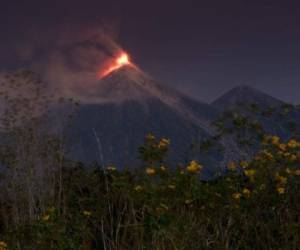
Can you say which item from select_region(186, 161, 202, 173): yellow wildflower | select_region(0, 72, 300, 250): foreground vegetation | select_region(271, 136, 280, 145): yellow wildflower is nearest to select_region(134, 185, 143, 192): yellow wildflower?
select_region(0, 72, 300, 250): foreground vegetation

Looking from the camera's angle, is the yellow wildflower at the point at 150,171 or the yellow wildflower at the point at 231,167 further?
the yellow wildflower at the point at 231,167

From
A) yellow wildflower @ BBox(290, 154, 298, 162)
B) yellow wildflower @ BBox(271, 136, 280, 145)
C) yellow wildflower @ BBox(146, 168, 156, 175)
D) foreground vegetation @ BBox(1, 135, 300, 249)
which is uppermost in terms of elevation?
yellow wildflower @ BBox(271, 136, 280, 145)

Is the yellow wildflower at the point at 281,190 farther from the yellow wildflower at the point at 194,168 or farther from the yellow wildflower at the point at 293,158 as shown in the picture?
the yellow wildflower at the point at 194,168

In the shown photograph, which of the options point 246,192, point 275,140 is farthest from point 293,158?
point 246,192

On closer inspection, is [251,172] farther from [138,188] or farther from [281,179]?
[138,188]

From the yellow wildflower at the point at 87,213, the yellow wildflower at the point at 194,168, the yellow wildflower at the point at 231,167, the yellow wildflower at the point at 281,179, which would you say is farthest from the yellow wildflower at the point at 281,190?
the yellow wildflower at the point at 87,213

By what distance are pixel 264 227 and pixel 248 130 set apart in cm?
415

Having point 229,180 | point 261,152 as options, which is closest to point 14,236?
point 229,180

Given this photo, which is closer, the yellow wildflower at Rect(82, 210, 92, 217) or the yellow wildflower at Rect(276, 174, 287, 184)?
the yellow wildflower at Rect(276, 174, 287, 184)

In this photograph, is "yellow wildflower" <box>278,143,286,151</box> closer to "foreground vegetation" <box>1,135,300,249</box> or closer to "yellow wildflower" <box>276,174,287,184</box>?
"foreground vegetation" <box>1,135,300,249</box>

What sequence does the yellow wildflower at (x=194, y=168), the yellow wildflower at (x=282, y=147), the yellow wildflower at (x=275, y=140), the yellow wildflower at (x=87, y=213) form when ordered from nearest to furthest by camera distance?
the yellow wildflower at (x=194, y=168), the yellow wildflower at (x=87, y=213), the yellow wildflower at (x=282, y=147), the yellow wildflower at (x=275, y=140)

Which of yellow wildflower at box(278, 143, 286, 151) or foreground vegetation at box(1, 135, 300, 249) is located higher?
yellow wildflower at box(278, 143, 286, 151)

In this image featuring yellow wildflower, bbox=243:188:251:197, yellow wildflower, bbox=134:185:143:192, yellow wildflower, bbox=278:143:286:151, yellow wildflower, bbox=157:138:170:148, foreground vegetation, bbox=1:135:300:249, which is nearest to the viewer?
foreground vegetation, bbox=1:135:300:249

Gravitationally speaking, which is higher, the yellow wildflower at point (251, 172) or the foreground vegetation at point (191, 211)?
the yellow wildflower at point (251, 172)
